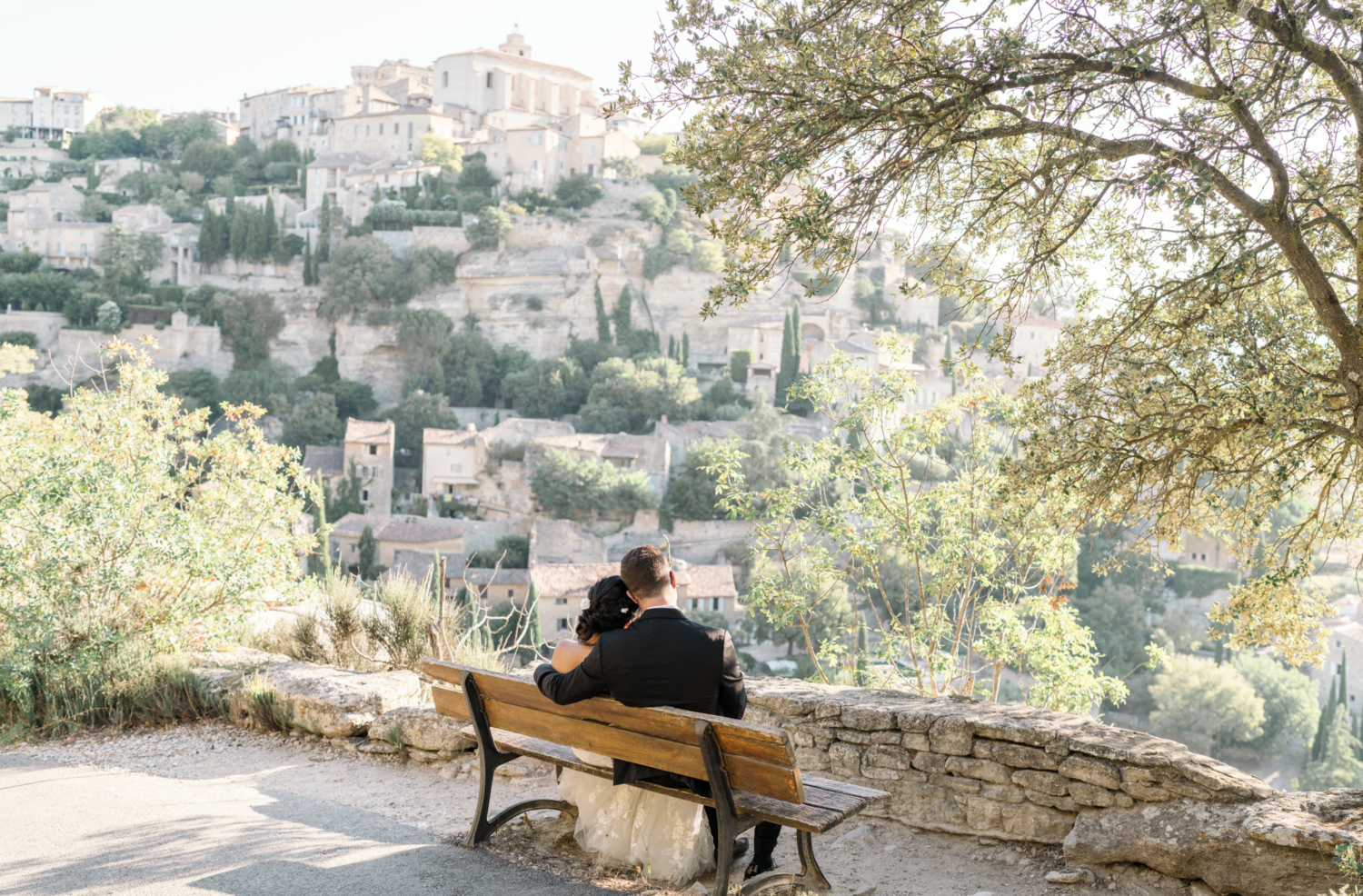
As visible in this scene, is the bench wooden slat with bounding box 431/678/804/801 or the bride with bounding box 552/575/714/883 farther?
the bride with bounding box 552/575/714/883

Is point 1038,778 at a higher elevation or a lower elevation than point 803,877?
higher

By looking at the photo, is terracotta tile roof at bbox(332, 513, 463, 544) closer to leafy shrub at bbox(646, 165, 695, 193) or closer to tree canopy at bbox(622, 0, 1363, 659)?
tree canopy at bbox(622, 0, 1363, 659)

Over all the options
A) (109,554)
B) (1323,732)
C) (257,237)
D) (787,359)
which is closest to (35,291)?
(257,237)

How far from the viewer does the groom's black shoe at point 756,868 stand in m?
2.62

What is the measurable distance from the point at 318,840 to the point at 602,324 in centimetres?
4713

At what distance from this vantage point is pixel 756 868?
2.62 metres

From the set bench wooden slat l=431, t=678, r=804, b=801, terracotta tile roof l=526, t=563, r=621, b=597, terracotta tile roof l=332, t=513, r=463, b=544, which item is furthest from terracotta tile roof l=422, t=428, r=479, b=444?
bench wooden slat l=431, t=678, r=804, b=801

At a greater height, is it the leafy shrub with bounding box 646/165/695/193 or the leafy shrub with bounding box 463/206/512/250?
the leafy shrub with bounding box 646/165/695/193

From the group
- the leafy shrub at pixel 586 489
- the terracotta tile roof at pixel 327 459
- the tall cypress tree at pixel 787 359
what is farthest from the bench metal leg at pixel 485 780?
the tall cypress tree at pixel 787 359

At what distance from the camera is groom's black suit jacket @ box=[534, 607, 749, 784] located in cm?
242

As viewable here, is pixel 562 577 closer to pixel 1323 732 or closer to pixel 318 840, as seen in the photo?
pixel 1323 732

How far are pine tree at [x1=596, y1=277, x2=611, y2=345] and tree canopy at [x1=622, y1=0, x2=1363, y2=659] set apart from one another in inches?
1774

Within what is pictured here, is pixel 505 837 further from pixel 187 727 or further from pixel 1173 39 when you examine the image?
pixel 1173 39

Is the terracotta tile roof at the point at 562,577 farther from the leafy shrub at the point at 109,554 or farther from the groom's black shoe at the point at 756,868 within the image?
the groom's black shoe at the point at 756,868
